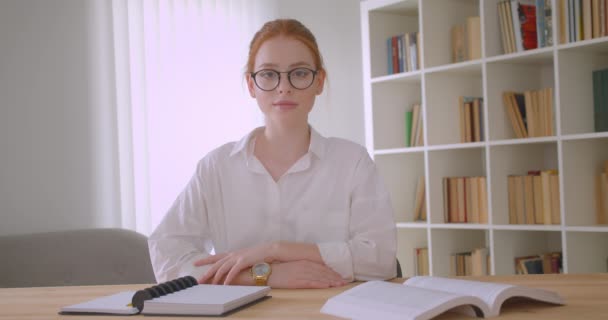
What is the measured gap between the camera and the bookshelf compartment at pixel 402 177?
13.0 ft

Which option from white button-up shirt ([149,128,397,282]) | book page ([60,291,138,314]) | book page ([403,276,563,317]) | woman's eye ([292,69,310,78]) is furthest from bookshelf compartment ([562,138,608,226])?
book page ([60,291,138,314])

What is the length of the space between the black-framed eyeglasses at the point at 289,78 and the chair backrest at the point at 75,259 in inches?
61.8

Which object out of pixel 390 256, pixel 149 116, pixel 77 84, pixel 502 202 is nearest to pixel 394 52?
pixel 502 202

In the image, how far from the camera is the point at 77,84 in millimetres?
3418

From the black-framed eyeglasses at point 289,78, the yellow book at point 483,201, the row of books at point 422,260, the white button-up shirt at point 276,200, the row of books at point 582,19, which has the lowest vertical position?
the row of books at point 422,260

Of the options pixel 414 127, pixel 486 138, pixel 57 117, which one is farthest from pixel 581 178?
pixel 57 117

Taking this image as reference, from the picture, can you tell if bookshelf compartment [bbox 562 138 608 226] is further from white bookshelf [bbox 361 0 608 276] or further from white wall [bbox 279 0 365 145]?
white wall [bbox 279 0 365 145]

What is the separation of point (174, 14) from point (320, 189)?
2218 millimetres

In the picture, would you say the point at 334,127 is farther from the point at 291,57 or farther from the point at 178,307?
the point at 178,307

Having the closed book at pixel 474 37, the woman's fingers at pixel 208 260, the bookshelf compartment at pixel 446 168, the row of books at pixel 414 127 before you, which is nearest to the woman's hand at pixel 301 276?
the woman's fingers at pixel 208 260

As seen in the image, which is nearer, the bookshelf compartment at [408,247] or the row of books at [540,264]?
the row of books at [540,264]

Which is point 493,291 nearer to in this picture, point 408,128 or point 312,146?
point 312,146


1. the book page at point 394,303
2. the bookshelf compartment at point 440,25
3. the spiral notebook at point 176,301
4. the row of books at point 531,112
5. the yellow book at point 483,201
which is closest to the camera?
the book page at point 394,303

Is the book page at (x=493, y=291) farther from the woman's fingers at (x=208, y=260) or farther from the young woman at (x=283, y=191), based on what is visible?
the woman's fingers at (x=208, y=260)
